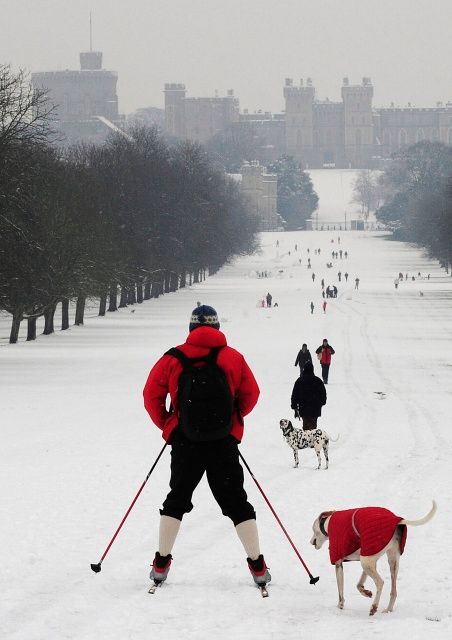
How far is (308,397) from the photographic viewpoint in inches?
632

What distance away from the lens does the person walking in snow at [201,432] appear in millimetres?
7930

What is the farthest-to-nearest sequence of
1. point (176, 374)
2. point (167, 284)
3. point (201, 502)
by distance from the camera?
point (167, 284)
point (201, 502)
point (176, 374)

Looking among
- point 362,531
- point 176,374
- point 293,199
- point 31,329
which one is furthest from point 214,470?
point 293,199

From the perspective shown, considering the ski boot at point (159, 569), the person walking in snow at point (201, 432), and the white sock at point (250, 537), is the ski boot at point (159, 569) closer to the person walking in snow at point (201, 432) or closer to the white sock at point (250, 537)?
the person walking in snow at point (201, 432)

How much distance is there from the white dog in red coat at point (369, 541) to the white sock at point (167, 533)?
0.96 m

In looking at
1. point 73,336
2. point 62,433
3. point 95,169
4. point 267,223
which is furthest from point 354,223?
point 62,433

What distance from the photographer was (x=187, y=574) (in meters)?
8.40

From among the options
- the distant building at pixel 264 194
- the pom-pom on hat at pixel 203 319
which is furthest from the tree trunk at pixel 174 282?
the distant building at pixel 264 194

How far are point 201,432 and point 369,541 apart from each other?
1206mm

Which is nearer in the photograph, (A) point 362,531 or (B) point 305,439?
(A) point 362,531

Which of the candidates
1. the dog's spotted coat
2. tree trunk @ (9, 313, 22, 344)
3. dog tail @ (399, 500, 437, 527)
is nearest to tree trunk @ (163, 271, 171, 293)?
tree trunk @ (9, 313, 22, 344)

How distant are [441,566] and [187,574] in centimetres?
160

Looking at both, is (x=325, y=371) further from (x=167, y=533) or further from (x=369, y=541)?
(x=369, y=541)

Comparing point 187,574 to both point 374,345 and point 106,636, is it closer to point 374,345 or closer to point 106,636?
point 106,636
